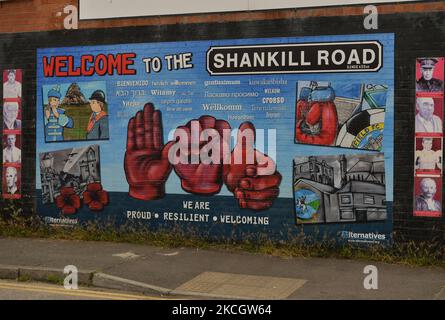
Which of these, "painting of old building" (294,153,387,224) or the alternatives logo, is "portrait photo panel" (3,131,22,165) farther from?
the alternatives logo

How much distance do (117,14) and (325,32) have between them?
11.4ft

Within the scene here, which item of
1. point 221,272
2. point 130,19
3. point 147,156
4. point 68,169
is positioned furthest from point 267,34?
point 68,169

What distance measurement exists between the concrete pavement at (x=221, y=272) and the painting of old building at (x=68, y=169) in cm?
126

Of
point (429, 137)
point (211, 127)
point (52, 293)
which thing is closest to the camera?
Result: point (52, 293)

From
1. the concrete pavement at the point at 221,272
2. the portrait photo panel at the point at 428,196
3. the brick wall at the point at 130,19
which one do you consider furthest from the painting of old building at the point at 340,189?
the brick wall at the point at 130,19

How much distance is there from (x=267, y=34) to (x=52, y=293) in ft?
16.3

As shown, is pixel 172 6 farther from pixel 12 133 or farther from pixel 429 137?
pixel 429 137

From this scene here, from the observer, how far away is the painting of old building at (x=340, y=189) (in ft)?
34.1

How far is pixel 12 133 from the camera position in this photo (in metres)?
12.6

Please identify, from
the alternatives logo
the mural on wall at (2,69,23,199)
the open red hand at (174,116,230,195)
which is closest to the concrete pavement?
the alternatives logo

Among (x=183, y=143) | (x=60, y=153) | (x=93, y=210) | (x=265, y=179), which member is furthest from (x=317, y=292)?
(x=60, y=153)

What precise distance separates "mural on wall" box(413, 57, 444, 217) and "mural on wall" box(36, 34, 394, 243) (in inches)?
15.7

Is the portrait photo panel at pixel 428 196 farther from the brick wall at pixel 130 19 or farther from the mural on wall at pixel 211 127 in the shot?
the brick wall at pixel 130 19
